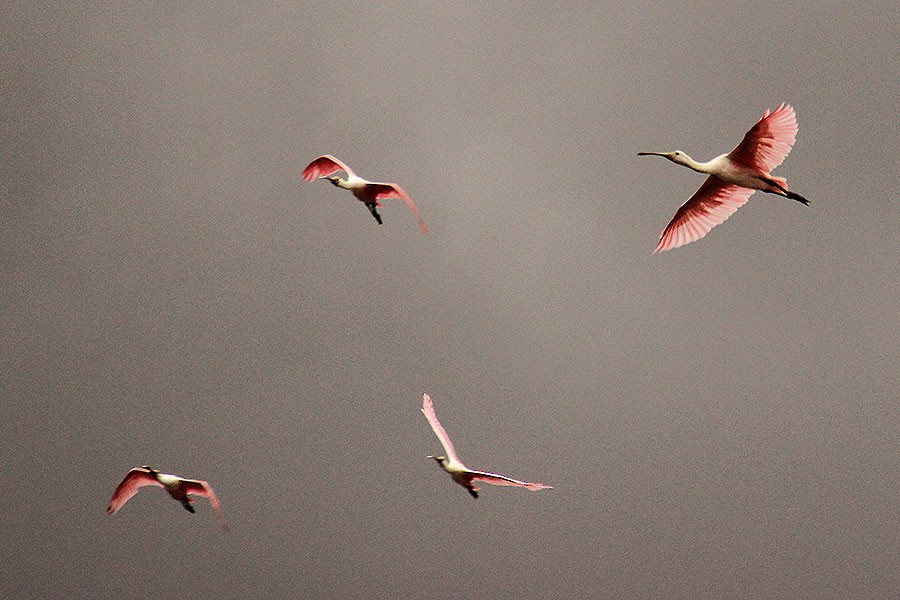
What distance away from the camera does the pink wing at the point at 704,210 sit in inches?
209

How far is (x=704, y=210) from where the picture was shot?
536 cm

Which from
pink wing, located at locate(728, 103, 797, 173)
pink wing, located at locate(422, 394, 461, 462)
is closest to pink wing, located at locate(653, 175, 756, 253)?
pink wing, located at locate(728, 103, 797, 173)

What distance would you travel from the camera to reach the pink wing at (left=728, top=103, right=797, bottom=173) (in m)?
4.64

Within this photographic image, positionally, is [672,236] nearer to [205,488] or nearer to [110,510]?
[205,488]

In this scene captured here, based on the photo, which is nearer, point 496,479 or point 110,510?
point 496,479

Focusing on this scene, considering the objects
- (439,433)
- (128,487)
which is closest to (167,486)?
(128,487)

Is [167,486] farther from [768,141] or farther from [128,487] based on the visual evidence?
[768,141]

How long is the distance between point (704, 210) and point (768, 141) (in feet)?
2.34

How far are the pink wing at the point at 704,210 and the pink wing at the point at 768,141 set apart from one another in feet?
1.46

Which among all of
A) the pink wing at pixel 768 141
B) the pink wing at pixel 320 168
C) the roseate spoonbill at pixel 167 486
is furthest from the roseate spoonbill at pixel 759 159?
the roseate spoonbill at pixel 167 486

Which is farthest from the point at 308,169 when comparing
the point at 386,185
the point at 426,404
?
the point at 426,404

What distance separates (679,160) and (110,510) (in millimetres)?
2881

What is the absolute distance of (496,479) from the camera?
425cm

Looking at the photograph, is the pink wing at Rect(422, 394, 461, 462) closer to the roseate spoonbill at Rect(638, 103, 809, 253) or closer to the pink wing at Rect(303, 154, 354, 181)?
the pink wing at Rect(303, 154, 354, 181)
